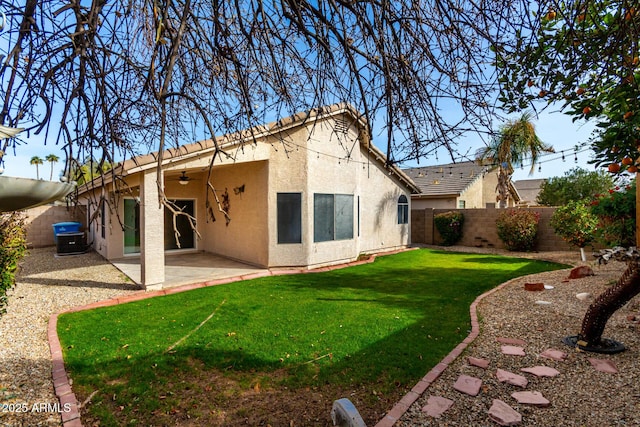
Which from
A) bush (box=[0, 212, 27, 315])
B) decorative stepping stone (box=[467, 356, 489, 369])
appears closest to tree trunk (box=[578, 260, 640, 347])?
decorative stepping stone (box=[467, 356, 489, 369])

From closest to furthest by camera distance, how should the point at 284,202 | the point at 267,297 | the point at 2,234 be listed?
the point at 2,234
the point at 267,297
the point at 284,202

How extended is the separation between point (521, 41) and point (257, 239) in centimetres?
996

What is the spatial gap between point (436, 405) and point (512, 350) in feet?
7.18

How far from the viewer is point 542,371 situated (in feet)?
14.6

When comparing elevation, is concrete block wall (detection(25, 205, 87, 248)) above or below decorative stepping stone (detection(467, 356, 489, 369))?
above

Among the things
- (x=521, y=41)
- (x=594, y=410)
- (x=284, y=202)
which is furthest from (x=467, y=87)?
(x=284, y=202)

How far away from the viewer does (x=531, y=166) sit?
1894 cm

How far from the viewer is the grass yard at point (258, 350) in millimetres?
3771

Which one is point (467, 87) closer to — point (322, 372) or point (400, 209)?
point (322, 372)

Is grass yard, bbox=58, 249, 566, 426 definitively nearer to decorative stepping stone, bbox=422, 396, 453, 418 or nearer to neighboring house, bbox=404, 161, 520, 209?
decorative stepping stone, bbox=422, 396, 453, 418

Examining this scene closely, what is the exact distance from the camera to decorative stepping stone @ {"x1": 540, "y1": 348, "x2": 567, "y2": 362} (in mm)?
4825

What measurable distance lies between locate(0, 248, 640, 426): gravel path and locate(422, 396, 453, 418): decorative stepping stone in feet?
0.20

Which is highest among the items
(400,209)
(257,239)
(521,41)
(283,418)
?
(521,41)

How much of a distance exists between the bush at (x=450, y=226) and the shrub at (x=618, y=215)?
30.3 feet
